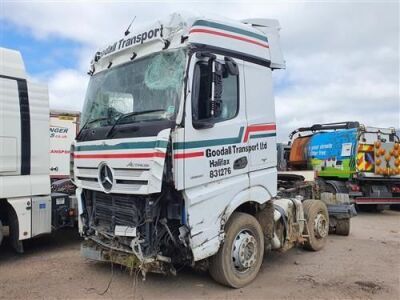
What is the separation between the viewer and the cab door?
4.59m

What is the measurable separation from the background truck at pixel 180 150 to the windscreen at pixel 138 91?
1cm

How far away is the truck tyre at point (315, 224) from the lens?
23.8 ft

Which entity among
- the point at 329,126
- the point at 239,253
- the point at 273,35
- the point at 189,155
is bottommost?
the point at 239,253

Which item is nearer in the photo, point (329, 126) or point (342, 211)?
point (342, 211)

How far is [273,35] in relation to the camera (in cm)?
617

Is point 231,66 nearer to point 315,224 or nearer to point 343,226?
Result: point 315,224

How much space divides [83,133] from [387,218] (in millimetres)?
10223

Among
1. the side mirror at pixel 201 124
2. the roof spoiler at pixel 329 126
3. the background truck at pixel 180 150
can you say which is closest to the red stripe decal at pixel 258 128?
the background truck at pixel 180 150

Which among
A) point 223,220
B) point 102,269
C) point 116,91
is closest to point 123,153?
point 116,91

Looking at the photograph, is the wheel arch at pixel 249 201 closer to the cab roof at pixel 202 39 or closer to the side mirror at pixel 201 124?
the side mirror at pixel 201 124

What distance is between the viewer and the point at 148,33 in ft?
16.6

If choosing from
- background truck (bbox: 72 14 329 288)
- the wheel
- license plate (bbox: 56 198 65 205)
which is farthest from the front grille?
the wheel

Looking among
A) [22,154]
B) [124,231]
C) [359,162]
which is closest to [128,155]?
[124,231]

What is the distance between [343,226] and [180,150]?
578cm
